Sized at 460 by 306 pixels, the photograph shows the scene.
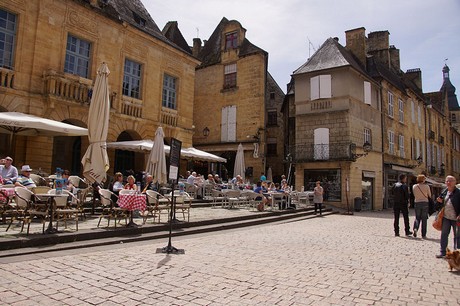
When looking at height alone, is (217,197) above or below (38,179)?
below

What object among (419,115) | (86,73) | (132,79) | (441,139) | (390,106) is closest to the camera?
(86,73)

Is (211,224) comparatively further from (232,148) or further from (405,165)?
(405,165)

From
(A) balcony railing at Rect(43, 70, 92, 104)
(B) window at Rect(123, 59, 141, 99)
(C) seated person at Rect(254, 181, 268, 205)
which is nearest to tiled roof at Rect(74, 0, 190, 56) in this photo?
(B) window at Rect(123, 59, 141, 99)

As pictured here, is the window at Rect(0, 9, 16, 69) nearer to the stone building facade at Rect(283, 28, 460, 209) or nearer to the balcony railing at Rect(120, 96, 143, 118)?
the balcony railing at Rect(120, 96, 143, 118)

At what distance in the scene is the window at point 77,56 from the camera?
44.9 ft

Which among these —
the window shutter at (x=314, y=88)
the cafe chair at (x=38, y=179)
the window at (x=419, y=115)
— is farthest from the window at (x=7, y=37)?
the window at (x=419, y=115)

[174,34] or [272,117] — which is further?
[272,117]

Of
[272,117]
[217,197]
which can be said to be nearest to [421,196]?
[217,197]

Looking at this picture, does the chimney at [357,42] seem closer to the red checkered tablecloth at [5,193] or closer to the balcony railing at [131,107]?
the balcony railing at [131,107]

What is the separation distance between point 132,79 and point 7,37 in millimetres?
5505

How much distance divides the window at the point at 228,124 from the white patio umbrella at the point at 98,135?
632 inches

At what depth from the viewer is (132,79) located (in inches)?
642

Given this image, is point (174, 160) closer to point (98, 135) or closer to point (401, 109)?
point (98, 135)

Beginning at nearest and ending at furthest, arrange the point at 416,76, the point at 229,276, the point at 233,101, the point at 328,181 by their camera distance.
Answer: the point at 229,276 < the point at 328,181 < the point at 233,101 < the point at 416,76
